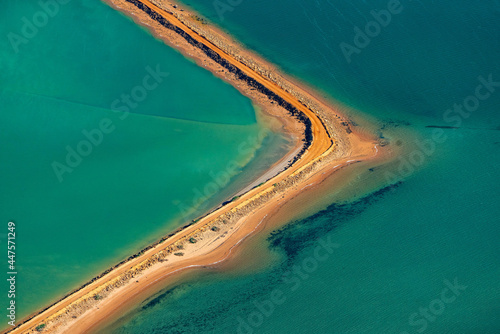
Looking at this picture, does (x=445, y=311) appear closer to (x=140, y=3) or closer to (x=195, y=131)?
(x=195, y=131)

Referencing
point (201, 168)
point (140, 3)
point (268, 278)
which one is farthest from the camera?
point (140, 3)

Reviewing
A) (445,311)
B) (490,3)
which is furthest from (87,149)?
(490,3)
